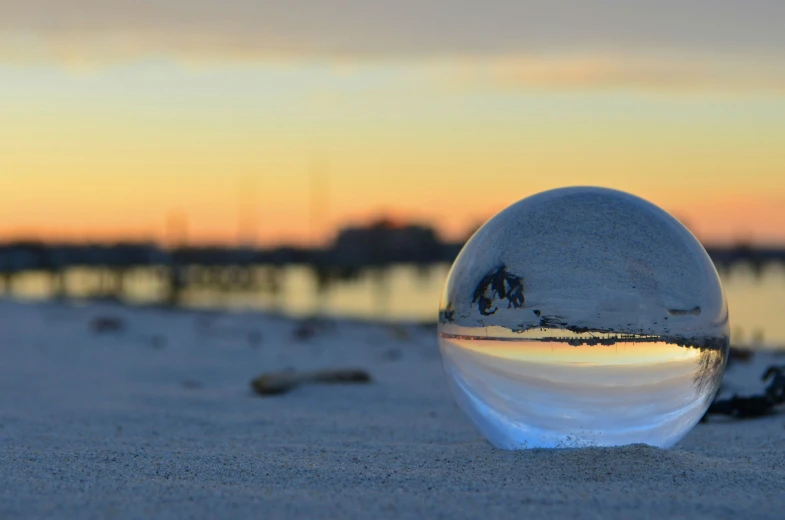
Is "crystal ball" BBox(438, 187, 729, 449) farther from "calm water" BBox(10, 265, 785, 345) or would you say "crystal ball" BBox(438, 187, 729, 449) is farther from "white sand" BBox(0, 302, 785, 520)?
"calm water" BBox(10, 265, 785, 345)

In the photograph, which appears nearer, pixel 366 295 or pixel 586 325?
pixel 586 325

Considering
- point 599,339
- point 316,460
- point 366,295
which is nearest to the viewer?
point 599,339

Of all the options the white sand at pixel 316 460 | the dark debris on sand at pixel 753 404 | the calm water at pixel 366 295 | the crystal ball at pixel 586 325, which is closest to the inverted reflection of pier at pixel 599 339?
the crystal ball at pixel 586 325

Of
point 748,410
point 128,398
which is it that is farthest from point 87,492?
point 748,410

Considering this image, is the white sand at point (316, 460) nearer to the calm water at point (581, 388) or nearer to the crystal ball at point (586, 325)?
the calm water at point (581, 388)

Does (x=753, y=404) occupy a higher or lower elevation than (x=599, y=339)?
lower

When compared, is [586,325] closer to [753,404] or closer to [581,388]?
[581,388]

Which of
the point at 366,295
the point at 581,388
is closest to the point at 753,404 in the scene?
the point at 581,388

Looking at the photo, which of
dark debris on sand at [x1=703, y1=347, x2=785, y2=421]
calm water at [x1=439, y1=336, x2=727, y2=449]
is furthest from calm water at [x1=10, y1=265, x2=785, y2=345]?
calm water at [x1=439, y1=336, x2=727, y2=449]
